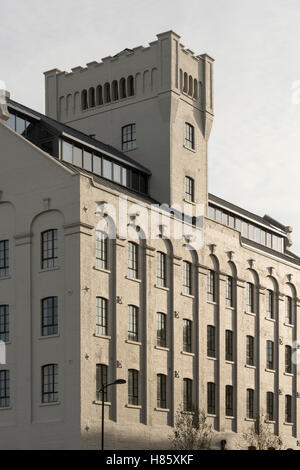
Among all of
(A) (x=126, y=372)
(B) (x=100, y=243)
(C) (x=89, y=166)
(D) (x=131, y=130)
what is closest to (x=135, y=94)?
(D) (x=131, y=130)

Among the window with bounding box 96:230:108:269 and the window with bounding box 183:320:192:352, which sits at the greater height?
the window with bounding box 96:230:108:269

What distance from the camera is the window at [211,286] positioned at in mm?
68875

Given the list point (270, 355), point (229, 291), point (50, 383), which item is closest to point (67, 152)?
point (50, 383)

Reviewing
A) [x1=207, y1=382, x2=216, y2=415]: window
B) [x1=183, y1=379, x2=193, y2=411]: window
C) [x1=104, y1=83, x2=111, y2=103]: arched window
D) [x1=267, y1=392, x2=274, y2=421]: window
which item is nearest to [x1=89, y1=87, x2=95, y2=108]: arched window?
[x1=104, y1=83, x2=111, y2=103]: arched window

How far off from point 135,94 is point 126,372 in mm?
21471

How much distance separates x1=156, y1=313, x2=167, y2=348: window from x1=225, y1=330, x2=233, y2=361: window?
26.0 ft

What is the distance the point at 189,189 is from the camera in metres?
70.9

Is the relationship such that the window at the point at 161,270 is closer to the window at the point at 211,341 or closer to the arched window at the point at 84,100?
the window at the point at 211,341

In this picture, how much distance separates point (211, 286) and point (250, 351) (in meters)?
6.96

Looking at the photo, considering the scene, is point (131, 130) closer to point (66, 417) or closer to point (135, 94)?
point (135, 94)

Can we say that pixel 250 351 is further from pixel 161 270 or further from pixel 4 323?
pixel 4 323

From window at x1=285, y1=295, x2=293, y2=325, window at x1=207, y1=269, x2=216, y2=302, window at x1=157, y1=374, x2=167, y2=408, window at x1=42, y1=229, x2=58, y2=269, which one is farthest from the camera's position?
window at x1=285, y1=295, x2=293, y2=325

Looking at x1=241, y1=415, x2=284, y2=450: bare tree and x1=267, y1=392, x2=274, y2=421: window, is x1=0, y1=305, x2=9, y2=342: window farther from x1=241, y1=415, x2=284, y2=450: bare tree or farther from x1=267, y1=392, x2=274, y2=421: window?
x1=267, y1=392, x2=274, y2=421: window

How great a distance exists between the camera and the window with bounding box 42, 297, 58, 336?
57.5 metres
